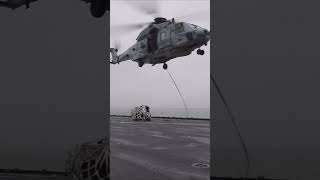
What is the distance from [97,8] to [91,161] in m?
2.35

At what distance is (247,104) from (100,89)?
2.23m

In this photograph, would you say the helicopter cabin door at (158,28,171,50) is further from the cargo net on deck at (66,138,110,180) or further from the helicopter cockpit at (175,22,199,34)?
the cargo net on deck at (66,138,110,180)

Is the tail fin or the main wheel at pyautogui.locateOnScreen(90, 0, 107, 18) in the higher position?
the main wheel at pyautogui.locateOnScreen(90, 0, 107, 18)

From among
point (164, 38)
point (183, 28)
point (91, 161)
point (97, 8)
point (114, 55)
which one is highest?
point (183, 28)

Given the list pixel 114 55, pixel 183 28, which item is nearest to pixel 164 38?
pixel 183 28

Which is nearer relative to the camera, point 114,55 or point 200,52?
point 200,52

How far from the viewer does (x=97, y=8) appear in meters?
5.40

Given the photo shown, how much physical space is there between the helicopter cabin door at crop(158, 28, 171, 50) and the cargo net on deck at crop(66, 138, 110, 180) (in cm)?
464

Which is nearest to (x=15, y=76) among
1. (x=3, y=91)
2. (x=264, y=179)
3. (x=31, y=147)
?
(x=3, y=91)

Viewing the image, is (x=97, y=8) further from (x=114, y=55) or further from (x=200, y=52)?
(x=200, y=52)

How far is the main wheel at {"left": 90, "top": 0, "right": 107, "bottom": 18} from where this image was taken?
5346 mm

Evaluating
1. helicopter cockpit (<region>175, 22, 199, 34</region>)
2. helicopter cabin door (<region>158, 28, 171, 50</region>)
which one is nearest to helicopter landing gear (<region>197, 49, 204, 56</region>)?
helicopter cockpit (<region>175, 22, 199, 34</region>)

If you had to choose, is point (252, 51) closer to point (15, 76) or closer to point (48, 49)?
point (48, 49)

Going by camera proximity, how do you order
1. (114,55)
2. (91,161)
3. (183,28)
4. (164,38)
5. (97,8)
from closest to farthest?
(91,161) → (97,8) → (114,55) → (183,28) → (164,38)
